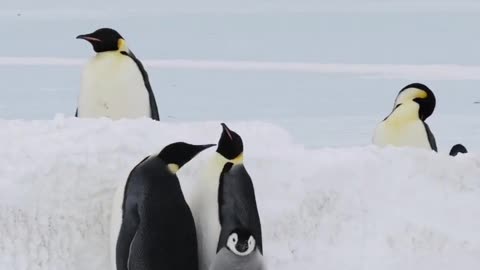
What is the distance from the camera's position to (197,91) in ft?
63.6

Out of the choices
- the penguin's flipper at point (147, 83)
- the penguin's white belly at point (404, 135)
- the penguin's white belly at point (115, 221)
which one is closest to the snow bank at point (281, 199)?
the penguin's white belly at point (115, 221)

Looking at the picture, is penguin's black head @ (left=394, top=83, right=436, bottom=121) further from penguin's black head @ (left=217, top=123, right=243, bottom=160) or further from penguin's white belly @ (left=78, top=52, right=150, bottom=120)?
penguin's black head @ (left=217, top=123, right=243, bottom=160)

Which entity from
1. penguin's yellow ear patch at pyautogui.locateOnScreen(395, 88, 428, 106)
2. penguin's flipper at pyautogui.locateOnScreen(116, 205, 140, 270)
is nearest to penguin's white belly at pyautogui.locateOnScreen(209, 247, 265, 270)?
penguin's flipper at pyautogui.locateOnScreen(116, 205, 140, 270)

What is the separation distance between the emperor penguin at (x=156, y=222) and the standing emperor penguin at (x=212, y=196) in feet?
0.27

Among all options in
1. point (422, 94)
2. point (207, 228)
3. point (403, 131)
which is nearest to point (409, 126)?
point (403, 131)

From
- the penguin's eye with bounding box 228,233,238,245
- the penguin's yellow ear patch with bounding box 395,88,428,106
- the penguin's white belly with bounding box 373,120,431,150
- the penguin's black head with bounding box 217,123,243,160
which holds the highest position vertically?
the penguin's black head with bounding box 217,123,243,160

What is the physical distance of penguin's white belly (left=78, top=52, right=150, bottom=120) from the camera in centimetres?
736

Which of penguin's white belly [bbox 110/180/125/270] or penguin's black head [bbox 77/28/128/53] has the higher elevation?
penguin's white belly [bbox 110/180/125/270]

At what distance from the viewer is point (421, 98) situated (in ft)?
29.8

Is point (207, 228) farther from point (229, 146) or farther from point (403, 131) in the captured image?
point (403, 131)

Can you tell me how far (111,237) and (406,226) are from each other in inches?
54.8

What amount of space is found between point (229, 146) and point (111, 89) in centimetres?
250

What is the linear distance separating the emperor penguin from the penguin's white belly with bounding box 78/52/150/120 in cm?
247

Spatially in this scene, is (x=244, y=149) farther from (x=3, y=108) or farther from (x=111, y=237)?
(x=3, y=108)
